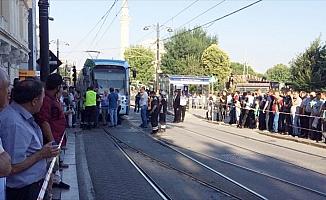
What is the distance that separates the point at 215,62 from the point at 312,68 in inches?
1150

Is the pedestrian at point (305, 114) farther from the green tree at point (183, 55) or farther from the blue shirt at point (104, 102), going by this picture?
the green tree at point (183, 55)

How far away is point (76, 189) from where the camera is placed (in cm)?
898

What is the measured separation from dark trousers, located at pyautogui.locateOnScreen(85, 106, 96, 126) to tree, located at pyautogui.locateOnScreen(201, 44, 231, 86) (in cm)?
5344

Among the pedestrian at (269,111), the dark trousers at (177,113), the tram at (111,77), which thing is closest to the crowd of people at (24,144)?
the pedestrian at (269,111)

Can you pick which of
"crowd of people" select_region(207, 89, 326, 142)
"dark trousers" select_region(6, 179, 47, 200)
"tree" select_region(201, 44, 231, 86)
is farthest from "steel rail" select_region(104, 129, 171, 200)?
"tree" select_region(201, 44, 231, 86)

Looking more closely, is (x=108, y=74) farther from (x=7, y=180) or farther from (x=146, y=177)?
(x=7, y=180)

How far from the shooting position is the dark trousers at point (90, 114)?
21.5 metres

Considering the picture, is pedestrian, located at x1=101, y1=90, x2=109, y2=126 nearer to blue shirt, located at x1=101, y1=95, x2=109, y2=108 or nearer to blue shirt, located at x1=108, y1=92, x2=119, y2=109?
blue shirt, located at x1=101, y1=95, x2=109, y2=108

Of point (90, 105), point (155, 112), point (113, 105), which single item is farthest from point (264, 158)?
point (113, 105)

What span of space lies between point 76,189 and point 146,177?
1995 millimetres

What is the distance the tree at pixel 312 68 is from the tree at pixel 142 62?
4872cm

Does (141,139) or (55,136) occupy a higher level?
(55,136)

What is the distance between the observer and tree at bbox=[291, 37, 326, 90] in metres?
46.2

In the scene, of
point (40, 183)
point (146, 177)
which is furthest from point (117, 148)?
point (40, 183)
